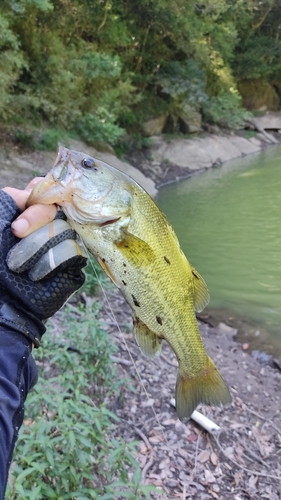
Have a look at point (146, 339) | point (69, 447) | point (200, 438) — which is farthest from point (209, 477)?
point (146, 339)

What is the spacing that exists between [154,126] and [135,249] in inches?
734

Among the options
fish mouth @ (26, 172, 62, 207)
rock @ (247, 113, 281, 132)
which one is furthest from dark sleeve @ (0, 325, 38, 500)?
rock @ (247, 113, 281, 132)

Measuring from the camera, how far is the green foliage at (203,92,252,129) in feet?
70.0

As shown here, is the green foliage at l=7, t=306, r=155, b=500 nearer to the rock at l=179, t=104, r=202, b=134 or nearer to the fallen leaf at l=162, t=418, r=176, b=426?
the fallen leaf at l=162, t=418, r=176, b=426

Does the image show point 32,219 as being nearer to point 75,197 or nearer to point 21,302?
point 75,197

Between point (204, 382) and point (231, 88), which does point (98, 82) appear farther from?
point (204, 382)

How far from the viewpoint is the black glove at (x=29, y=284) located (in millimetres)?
1562

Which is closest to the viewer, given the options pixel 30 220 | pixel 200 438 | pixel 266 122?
pixel 30 220

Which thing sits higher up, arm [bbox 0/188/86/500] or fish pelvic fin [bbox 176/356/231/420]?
arm [bbox 0/188/86/500]

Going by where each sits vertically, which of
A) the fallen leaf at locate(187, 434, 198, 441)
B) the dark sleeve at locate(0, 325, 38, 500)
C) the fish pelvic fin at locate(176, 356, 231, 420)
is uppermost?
the dark sleeve at locate(0, 325, 38, 500)

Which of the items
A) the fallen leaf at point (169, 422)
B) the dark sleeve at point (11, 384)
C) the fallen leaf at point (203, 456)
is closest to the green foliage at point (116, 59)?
the fallen leaf at point (169, 422)

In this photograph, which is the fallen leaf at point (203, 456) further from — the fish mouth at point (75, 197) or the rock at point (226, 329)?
the rock at point (226, 329)

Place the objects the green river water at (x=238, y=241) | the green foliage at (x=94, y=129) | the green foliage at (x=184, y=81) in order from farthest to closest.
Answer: the green foliage at (x=184, y=81) → the green foliage at (x=94, y=129) → the green river water at (x=238, y=241)

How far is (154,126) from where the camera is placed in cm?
1934
